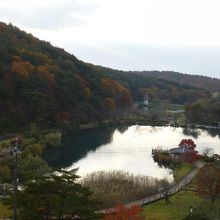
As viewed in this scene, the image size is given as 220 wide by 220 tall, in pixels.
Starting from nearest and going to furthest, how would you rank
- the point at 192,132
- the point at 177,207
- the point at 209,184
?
the point at 177,207
the point at 209,184
the point at 192,132

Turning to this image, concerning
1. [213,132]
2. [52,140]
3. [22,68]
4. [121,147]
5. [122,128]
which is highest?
[22,68]

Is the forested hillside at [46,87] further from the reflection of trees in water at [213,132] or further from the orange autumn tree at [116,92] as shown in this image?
the reflection of trees in water at [213,132]

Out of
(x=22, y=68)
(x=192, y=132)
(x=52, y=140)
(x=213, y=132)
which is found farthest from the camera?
(x=213, y=132)

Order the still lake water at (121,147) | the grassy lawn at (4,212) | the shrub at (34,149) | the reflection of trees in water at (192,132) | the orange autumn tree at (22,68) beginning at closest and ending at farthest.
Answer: the grassy lawn at (4,212) < the shrub at (34,149) < the still lake water at (121,147) < the reflection of trees in water at (192,132) < the orange autumn tree at (22,68)

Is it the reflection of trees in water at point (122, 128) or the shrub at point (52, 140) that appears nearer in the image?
the shrub at point (52, 140)

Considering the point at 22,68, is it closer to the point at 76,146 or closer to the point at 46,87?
the point at 46,87

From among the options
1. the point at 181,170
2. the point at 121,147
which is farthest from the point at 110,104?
the point at 181,170

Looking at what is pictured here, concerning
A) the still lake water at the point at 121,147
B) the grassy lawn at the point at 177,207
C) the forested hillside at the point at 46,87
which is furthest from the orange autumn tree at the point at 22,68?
the grassy lawn at the point at 177,207

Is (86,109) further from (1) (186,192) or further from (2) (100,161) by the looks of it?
(1) (186,192)
